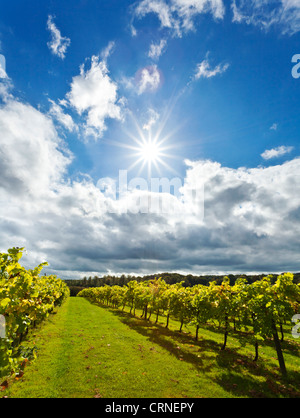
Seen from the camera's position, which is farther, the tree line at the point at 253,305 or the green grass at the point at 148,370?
the tree line at the point at 253,305

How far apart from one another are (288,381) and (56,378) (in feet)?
45.4

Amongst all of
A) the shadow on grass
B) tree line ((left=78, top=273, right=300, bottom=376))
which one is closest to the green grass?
the shadow on grass

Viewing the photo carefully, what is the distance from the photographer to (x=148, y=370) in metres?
12.2

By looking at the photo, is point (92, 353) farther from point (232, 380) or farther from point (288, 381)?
point (288, 381)

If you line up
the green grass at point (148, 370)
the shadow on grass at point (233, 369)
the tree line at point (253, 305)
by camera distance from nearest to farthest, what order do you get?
the green grass at point (148, 370) < the shadow on grass at point (233, 369) < the tree line at point (253, 305)

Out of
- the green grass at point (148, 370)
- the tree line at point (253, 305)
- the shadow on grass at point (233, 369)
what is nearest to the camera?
the green grass at point (148, 370)

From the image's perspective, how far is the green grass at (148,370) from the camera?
9719 mm

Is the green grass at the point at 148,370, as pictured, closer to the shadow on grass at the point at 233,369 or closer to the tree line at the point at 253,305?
the shadow on grass at the point at 233,369

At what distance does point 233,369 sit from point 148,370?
5.93 meters

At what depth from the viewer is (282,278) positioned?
13234 millimetres

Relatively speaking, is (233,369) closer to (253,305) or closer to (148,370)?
(253,305)

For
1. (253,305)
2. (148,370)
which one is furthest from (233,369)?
(148,370)

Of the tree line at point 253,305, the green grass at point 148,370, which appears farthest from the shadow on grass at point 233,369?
the tree line at point 253,305
